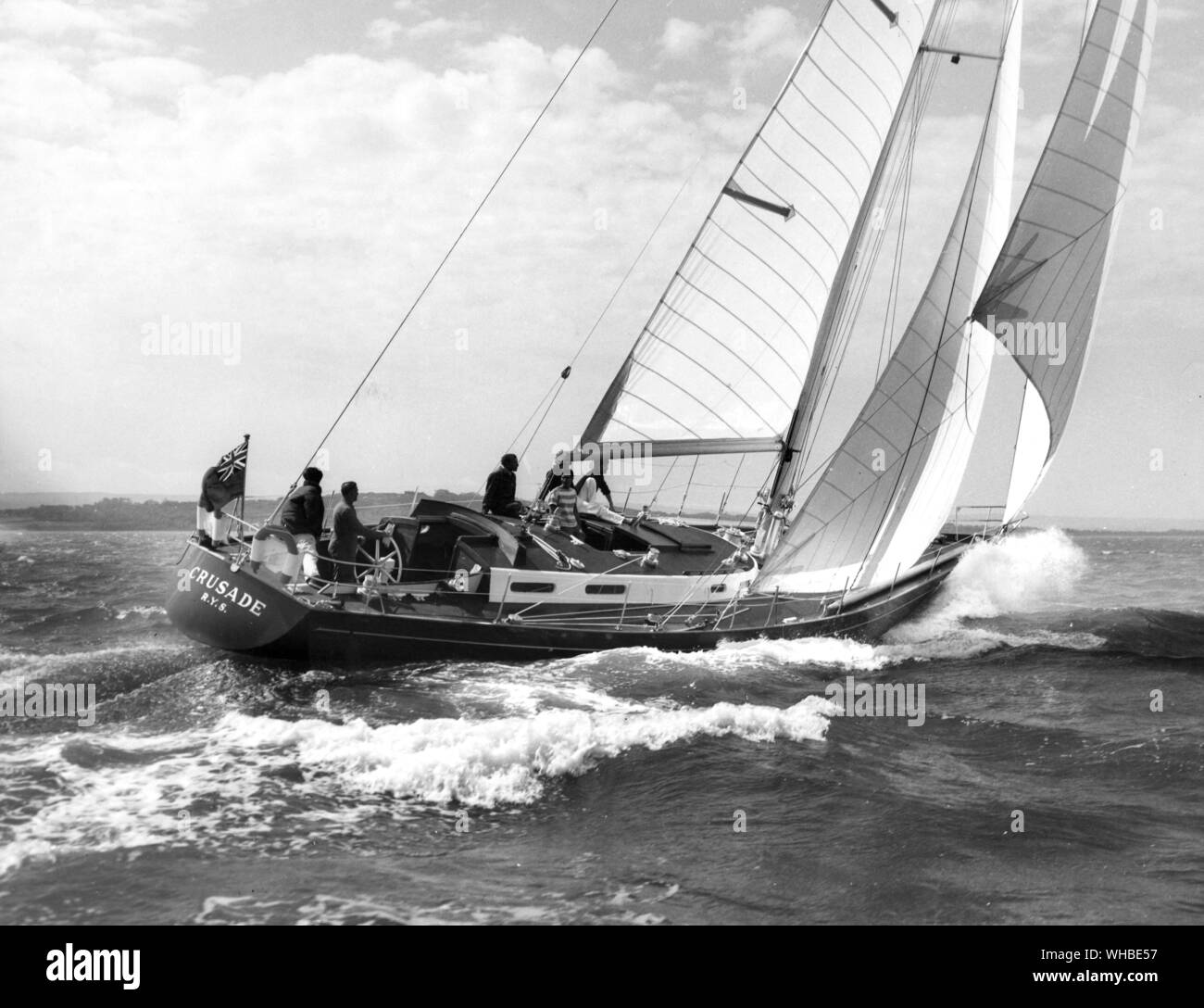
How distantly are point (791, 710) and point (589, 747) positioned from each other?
2.88 meters

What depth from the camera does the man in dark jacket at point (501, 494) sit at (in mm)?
15617

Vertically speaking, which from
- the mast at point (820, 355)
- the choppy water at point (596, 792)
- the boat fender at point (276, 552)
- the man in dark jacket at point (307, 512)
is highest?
the mast at point (820, 355)

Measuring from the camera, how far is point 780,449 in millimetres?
16578

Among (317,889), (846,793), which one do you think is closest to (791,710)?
(846,793)

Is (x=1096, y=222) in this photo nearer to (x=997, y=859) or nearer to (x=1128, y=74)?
(x=1128, y=74)

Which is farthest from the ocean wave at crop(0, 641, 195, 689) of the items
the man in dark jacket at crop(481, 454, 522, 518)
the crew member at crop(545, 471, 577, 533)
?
the crew member at crop(545, 471, 577, 533)

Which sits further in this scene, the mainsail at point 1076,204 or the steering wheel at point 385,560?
the mainsail at point 1076,204

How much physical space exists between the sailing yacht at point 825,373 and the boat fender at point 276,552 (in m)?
0.95

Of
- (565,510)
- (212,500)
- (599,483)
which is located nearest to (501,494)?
(565,510)

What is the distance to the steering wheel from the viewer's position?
13.4 meters

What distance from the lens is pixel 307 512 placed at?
12867mm

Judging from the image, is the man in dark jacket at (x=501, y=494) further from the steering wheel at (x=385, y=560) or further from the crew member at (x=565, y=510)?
the steering wheel at (x=385, y=560)

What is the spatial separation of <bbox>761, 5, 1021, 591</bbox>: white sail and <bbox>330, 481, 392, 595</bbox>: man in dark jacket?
604 cm

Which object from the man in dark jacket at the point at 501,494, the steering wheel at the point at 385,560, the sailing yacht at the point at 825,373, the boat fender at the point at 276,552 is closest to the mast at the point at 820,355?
the sailing yacht at the point at 825,373
